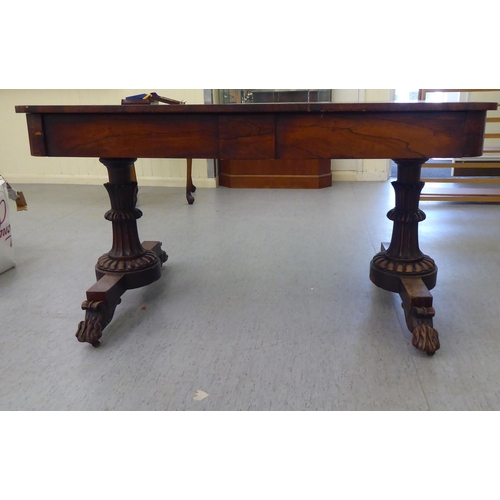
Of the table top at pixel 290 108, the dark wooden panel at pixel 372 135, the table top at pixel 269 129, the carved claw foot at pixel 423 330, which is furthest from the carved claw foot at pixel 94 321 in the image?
the carved claw foot at pixel 423 330

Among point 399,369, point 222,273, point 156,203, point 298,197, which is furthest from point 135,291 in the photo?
point 298,197

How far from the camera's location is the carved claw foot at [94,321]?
135cm

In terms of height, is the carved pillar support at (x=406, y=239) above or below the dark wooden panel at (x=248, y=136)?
below

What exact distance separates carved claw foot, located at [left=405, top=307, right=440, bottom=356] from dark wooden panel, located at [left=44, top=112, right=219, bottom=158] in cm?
69

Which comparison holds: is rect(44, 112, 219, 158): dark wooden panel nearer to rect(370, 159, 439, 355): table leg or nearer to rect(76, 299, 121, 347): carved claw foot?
rect(76, 299, 121, 347): carved claw foot

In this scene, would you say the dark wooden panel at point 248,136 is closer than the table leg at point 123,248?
Yes

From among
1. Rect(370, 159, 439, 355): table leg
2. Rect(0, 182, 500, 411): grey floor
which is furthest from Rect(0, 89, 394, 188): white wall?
Rect(370, 159, 439, 355): table leg

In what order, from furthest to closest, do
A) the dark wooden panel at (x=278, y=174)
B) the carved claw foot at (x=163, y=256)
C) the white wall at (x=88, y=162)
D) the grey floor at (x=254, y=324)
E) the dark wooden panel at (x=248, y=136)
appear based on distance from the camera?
the white wall at (x=88, y=162)
the dark wooden panel at (x=278, y=174)
the carved claw foot at (x=163, y=256)
the dark wooden panel at (x=248, y=136)
the grey floor at (x=254, y=324)

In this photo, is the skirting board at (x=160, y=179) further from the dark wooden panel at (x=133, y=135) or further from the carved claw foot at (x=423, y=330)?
the carved claw foot at (x=423, y=330)

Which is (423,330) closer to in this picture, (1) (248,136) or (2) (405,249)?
(2) (405,249)

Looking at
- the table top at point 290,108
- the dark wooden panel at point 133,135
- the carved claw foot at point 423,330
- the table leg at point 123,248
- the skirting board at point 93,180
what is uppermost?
the table top at point 290,108

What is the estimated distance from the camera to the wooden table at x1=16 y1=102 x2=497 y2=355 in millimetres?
1217

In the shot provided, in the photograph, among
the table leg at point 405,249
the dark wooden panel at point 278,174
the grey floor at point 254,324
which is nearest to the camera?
the grey floor at point 254,324

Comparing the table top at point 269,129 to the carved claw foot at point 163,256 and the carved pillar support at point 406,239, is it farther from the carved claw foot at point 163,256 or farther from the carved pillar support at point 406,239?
the carved claw foot at point 163,256
